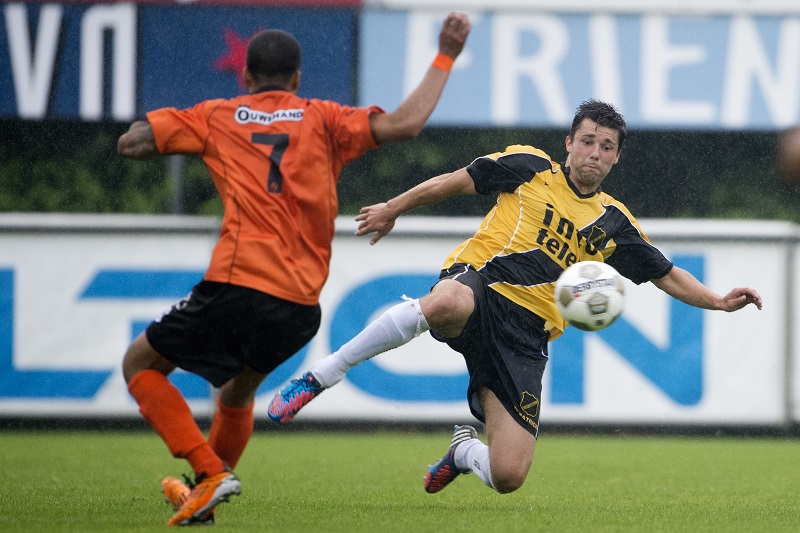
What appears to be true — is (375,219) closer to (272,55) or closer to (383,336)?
(383,336)

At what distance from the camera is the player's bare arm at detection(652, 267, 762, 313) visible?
6.29 meters

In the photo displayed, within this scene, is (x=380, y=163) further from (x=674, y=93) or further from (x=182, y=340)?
(x=182, y=340)

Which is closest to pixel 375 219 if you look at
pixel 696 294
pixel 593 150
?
pixel 593 150

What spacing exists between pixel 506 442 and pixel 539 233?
1.09 metres

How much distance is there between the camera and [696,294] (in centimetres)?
648

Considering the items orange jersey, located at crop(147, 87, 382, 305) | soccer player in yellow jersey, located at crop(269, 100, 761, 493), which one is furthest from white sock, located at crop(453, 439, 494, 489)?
orange jersey, located at crop(147, 87, 382, 305)

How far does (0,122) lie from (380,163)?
4377mm

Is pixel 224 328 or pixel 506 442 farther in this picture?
pixel 506 442

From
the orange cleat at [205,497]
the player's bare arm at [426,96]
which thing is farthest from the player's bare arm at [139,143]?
the orange cleat at [205,497]

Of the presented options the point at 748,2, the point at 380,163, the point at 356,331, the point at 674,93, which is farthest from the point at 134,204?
the point at 748,2

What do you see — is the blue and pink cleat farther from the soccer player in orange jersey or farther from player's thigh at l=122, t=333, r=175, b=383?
player's thigh at l=122, t=333, r=175, b=383

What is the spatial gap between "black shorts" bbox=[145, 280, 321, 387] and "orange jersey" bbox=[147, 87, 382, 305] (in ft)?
0.20

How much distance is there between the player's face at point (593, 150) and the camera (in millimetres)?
6266

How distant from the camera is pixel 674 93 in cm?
1225
